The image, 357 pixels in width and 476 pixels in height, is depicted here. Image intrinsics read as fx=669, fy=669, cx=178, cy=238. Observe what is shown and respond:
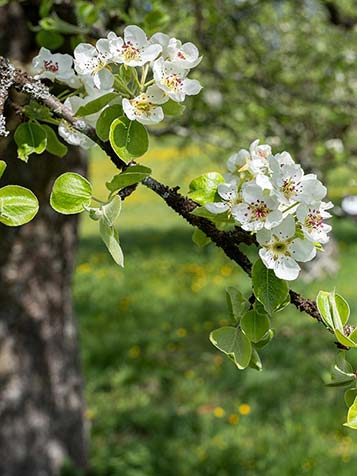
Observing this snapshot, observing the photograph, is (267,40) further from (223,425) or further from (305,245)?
(305,245)

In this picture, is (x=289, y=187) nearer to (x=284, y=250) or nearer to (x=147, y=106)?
(x=284, y=250)

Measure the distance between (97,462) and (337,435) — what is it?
1.41m

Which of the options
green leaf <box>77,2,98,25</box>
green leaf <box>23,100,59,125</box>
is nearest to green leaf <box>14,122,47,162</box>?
green leaf <box>23,100,59,125</box>

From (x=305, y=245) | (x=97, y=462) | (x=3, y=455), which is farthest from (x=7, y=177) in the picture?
(x=305, y=245)

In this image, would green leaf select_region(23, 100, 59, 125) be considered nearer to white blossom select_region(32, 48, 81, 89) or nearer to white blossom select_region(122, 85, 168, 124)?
white blossom select_region(32, 48, 81, 89)

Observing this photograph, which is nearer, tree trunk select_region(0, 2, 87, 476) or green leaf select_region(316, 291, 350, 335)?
green leaf select_region(316, 291, 350, 335)

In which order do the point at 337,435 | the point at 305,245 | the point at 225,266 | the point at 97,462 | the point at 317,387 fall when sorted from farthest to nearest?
the point at 225,266
the point at 317,387
the point at 337,435
the point at 97,462
the point at 305,245

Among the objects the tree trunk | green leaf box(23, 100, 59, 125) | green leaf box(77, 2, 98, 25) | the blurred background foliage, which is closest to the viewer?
green leaf box(23, 100, 59, 125)

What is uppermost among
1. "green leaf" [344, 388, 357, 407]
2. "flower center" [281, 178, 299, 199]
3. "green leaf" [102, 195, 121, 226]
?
"flower center" [281, 178, 299, 199]

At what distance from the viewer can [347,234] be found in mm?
10500

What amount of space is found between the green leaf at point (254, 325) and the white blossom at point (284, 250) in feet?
0.29

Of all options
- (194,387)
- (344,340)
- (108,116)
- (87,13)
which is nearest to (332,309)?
(344,340)

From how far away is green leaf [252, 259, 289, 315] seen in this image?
0.86 metres

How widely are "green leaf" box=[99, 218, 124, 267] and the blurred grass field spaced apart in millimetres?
3028
